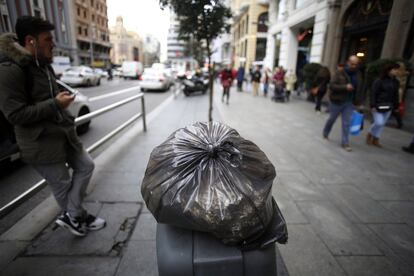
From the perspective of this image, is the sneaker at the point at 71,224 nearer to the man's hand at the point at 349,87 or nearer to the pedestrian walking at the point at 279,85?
the man's hand at the point at 349,87

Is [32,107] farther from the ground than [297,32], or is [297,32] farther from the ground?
[297,32]

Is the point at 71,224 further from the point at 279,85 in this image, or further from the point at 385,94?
the point at 279,85

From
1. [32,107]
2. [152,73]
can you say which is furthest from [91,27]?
[152,73]

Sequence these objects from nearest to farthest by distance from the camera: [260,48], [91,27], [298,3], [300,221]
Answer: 1. [300,221]
2. [91,27]
3. [298,3]
4. [260,48]

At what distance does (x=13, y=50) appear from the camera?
1.70 metres

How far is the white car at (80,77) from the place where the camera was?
15312 millimetres

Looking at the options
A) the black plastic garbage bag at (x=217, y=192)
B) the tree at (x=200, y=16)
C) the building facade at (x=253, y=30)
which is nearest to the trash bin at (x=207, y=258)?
the black plastic garbage bag at (x=217, y=192)

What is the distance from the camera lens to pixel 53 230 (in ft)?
8.21

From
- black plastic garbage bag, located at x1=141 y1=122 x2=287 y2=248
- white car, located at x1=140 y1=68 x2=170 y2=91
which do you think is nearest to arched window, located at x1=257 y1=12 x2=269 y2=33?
white car, located at x1=140 y1=68 x2=170 y2=91

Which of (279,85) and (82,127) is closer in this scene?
(82,127)

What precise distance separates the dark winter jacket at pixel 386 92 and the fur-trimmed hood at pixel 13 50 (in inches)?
224

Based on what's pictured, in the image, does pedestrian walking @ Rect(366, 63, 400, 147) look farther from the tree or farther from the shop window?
the shop window

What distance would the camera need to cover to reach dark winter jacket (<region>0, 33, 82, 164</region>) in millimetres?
1709

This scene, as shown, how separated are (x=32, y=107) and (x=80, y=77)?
17.3 m
